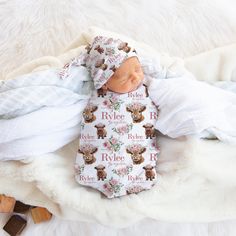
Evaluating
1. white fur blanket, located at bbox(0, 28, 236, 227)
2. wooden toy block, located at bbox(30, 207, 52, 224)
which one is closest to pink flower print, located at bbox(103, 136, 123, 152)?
white fur blanket, located at bbox(0, 28, 236, 227)

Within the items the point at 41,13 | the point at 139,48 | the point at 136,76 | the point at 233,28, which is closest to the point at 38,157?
the point at 136,76

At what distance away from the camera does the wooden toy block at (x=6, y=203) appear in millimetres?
926

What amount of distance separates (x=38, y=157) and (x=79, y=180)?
0.11m

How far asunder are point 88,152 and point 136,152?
0.36 ft

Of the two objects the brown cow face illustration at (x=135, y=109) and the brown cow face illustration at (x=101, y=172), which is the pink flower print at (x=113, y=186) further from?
the brown cow face illustration at (x=135, y=109)

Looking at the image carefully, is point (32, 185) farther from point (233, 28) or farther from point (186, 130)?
point (233, 28)

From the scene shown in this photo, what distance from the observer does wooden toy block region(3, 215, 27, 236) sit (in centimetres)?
92

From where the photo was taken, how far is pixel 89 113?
2.89ft

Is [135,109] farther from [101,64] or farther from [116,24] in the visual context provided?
[116,24]

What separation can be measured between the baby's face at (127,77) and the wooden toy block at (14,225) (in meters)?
0.40

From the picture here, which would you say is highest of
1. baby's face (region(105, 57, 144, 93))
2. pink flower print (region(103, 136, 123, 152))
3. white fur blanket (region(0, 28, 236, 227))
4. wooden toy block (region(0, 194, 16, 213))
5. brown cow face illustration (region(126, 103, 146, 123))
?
baby's face (region(105, 57, 144, 93))

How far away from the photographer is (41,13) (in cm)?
120

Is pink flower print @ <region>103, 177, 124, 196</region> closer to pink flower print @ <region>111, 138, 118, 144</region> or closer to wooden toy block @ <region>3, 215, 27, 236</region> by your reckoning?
pink flower print @ <region>111, 138, 118, 144</region>

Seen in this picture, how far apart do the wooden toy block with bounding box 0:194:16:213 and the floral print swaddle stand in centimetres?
19
